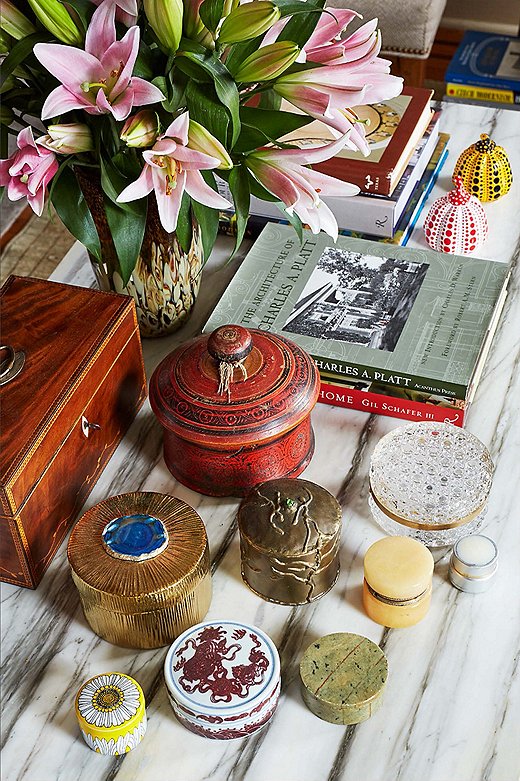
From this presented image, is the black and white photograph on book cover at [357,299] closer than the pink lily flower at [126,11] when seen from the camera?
No

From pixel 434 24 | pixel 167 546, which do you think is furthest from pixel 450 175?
pixel 434 24

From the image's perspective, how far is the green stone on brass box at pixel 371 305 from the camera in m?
1.06

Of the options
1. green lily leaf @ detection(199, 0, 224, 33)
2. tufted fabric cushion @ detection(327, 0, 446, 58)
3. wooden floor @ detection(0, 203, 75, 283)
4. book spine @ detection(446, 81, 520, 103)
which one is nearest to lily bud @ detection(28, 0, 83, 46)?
green lily leaf @ detection(199, 0, 224, 33)

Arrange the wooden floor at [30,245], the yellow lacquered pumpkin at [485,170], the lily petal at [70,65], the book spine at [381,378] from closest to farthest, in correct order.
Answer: the lily petal at [70,65] < the book spine at [381,378] < the yellow lacquered pumpkin at [485,170] < the wooden floor at [30,245]

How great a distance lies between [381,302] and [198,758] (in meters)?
0.55

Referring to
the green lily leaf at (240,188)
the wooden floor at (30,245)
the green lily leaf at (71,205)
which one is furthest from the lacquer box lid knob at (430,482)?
the wooden floor at (30,245)

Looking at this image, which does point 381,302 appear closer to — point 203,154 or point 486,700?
point 203,154

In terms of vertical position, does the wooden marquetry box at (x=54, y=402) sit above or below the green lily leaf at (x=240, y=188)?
below

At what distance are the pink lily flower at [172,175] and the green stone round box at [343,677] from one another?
0.40m

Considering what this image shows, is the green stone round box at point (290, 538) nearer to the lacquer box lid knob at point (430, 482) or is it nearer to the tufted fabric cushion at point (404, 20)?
the lacquer box lid knob at point (430, 482)

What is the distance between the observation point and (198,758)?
819mm

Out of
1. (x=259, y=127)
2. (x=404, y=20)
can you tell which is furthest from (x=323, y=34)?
(x=404, y=20)

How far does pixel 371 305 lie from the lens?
113cm

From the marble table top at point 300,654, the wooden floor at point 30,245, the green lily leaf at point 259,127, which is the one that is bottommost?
the wooden floor at point 30,245
